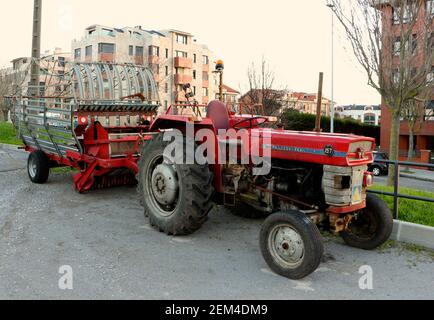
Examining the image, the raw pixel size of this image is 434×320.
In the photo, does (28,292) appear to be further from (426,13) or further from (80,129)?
(426,13)

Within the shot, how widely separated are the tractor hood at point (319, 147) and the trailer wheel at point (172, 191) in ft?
2.89

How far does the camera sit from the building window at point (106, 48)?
173 ft

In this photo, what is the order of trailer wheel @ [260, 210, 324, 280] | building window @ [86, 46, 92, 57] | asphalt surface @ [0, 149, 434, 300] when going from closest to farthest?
asphalt surface @ [0, 149, 434, 300]
trailer wheel @ [260, 210, 324, 280]
building window @ [86, 46, 92, 57]

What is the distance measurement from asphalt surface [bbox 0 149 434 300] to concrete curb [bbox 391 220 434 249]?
183 mm

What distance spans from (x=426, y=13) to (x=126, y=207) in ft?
24.5

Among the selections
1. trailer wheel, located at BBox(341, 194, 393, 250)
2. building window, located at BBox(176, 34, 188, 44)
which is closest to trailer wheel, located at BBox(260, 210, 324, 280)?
trailer wheel, located at BBox(341, 194, 393, 250)

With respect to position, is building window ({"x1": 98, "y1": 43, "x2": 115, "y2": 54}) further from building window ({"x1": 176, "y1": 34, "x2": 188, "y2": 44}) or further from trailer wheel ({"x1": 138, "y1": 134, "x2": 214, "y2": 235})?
trailer wheel ({"x1": 138, "y1": 134, "x2": 214, "y2": 235})

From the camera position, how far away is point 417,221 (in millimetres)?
5660

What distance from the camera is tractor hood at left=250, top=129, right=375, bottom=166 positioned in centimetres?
443

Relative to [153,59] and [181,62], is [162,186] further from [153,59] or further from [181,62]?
[181,62]

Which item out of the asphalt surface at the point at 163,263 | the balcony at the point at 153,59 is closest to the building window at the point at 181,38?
the balcony at the point at 153,59

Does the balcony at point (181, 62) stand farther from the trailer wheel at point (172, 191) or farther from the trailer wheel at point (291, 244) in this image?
the trailer wheel at point (291, 244)

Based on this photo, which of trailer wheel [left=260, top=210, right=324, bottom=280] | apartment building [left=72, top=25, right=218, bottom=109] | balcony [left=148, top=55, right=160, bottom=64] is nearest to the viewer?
trailer wheel [left=260, top=210, right=324, bottom=280]
